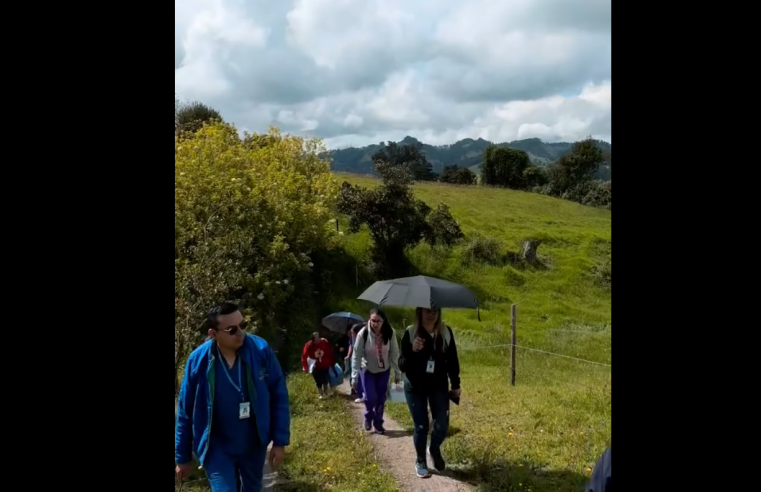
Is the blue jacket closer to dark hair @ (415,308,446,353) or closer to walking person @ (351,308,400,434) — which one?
dark hair @ (415,308,446,353)

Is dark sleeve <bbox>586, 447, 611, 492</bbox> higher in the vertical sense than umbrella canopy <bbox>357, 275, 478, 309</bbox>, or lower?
lower

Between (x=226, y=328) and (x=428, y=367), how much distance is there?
265 cm

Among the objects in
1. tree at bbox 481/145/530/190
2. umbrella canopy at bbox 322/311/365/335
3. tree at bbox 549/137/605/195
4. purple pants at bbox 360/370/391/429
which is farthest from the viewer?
tree at bbox 481/145/530/190

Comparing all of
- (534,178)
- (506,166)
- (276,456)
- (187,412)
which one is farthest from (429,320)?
(506,166)

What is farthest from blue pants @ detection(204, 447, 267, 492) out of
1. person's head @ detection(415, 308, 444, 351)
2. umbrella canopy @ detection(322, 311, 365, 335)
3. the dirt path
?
umbrella canopy @ detection(322, 311, 365, 335)

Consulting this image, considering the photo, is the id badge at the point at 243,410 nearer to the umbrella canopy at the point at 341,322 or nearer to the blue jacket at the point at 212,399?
the blue jacket at the point at 212,399

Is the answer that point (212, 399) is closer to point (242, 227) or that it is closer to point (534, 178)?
point (242, 227)

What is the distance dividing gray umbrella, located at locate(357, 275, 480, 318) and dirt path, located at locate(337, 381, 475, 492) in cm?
198

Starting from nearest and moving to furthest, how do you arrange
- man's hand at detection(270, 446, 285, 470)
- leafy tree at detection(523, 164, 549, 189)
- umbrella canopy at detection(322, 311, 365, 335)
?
man's hand at detection(270, 446, 285, 470) < umbrella canopy at detection(322, 311, 365, 335) < leafy tree at detection(523, 164, 549, 189)

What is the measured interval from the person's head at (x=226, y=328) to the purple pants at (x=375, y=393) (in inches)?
177

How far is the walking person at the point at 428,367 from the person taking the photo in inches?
243

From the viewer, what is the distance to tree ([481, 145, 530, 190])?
5622 cm
